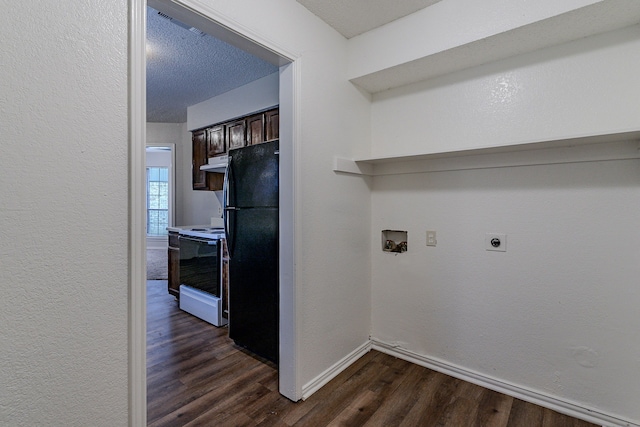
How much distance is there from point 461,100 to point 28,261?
8.17 ft

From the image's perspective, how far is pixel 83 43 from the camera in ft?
3.35

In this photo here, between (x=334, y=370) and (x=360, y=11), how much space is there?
254cm

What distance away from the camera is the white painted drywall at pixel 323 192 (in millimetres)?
1855

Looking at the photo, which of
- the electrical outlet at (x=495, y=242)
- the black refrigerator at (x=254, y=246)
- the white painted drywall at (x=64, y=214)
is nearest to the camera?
the white painted drywall at (x=64, y=214)

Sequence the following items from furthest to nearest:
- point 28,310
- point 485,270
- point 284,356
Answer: point 485,270 → point 284,356 → point 28,310

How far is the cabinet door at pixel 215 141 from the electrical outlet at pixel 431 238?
257 cm

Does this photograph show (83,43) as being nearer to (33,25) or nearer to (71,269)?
(33,25)

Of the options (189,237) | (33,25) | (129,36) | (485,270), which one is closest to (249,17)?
(129,36)

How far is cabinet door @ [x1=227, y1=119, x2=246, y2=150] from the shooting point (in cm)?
324

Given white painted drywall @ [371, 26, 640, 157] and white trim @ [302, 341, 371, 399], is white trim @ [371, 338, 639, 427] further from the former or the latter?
white painted drywall @ [371, 26, 640, 157]

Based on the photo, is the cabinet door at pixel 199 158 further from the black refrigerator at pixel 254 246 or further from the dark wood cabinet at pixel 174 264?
the black refrigerator at pixel 254 246

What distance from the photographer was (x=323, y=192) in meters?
2.06

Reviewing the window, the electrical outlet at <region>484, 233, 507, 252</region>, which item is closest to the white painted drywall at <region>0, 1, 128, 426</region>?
the electrical outlet at <region>484, 233, 507, 252</region>

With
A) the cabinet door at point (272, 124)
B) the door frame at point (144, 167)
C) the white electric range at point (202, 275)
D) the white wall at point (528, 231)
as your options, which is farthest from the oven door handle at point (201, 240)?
the white wall at point (528, 231)
